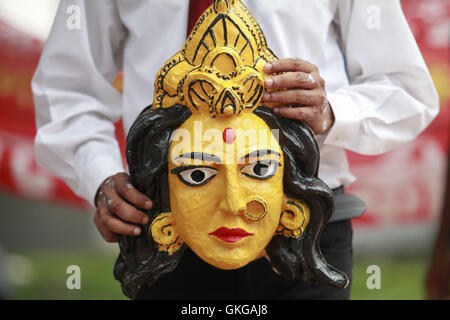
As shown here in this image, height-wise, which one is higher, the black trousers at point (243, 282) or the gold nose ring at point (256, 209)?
the gold nose ring at point (256, 209)

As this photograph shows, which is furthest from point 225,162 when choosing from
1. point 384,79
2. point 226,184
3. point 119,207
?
point 384,79

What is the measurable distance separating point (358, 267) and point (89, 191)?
12.8ft

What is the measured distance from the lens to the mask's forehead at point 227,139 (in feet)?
3.53

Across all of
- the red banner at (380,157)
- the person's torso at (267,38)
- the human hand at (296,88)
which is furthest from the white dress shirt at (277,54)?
the red banner at (380,157)

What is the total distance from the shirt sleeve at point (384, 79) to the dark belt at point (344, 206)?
0.42 feet

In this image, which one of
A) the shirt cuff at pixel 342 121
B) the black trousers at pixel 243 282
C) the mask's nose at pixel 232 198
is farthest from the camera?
the black trousers at pixel 243 282

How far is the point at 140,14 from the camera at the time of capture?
1.32 meters

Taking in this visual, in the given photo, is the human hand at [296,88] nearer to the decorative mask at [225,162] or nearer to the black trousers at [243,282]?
the decorative mask at [225,162]

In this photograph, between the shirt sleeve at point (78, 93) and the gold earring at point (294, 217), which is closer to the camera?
the gold earring at point (294, 217)

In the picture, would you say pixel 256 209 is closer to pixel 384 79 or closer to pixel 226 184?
pixel 226 184

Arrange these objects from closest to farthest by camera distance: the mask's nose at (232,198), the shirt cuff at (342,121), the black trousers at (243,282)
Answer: the mask's nose at (232,198)
the shirt cuff at (342,121)
the black trousers at (243,282)

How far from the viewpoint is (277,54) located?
128 centimetres

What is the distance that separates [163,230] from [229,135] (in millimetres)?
265

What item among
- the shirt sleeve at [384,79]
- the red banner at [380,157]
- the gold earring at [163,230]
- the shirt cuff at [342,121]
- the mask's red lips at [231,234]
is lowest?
the mask's red lips at [231,234]
